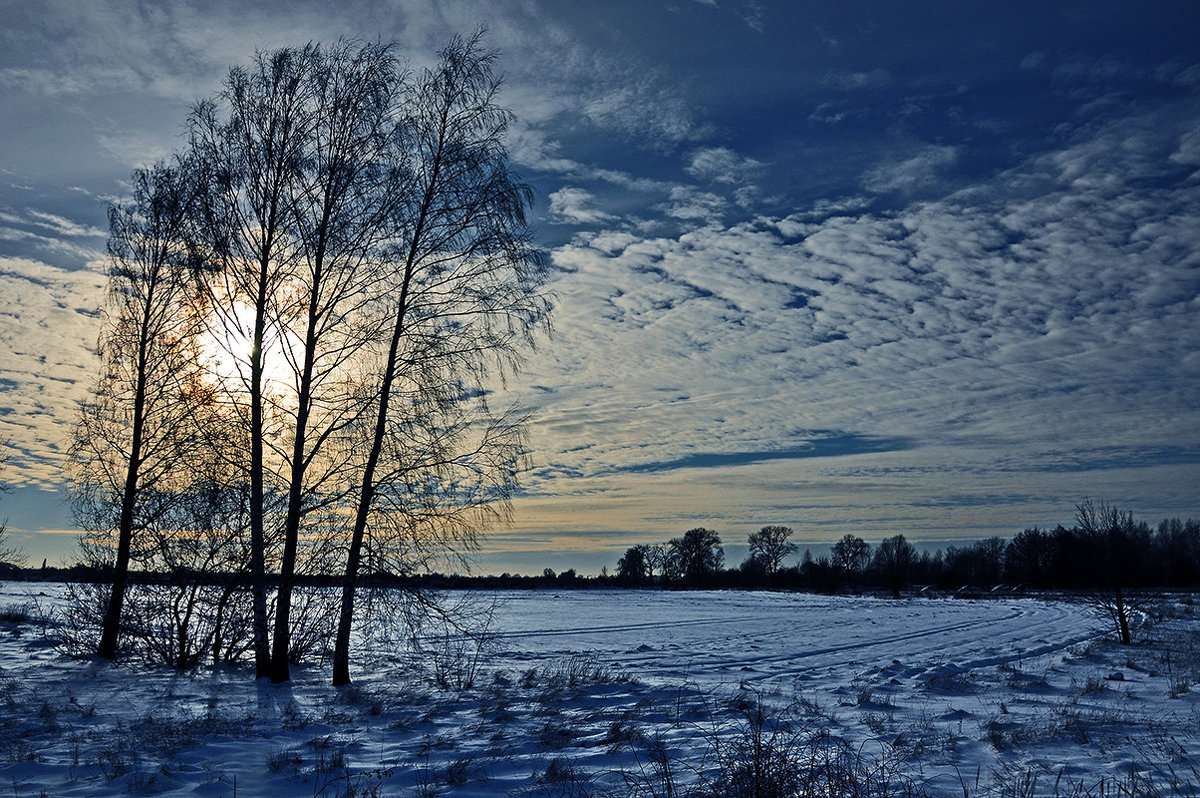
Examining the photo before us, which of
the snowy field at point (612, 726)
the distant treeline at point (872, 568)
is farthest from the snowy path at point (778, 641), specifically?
the distant treeline at point (872, 568)

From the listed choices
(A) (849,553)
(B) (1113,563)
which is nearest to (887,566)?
(A) (849,553)

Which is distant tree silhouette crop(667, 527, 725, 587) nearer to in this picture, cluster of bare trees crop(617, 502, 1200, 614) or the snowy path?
cluster of bare trees crop(617, 502, 1200, 614)

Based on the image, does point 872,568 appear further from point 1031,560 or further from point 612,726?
point 612,726

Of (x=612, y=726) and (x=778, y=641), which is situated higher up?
(x=612, y=726)

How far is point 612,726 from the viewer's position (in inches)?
337

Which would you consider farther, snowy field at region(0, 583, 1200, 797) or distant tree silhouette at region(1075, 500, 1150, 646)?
distant tree silhouette at region(1075, 500, 1150, 646)

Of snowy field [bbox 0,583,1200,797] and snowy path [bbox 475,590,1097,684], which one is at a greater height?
snowy field [bbox 0,583,1200,797]

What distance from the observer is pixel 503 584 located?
320 feet

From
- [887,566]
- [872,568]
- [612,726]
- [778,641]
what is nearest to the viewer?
[612,726]

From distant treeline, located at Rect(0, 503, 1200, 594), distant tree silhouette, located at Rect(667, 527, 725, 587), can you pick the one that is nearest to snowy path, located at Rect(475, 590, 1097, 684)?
distant treeline, located at Rect(0, 503, 1200, 594)

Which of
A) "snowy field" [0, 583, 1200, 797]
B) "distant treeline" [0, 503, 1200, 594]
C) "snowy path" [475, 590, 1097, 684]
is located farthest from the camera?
"distant treeline" [0, 503, 1200, 594]

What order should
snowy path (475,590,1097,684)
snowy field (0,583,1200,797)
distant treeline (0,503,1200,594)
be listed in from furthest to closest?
distant treeline (0,503,1200,594) < snowy path (475,590,1097,684) < snowy field (0,583,1200,797)

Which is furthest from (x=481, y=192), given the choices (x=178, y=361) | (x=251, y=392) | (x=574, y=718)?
(x=574, y=718)

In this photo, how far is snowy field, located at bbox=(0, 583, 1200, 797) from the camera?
6207 millimetres
